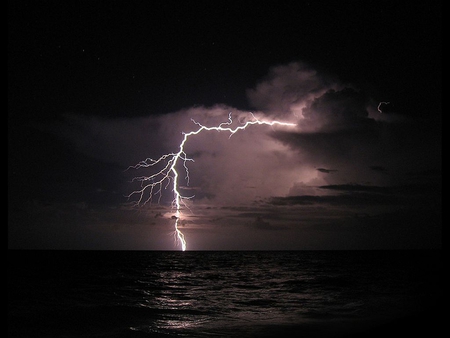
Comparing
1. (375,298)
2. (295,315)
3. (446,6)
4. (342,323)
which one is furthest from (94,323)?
(446,6)

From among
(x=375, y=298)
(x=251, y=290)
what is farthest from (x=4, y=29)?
(x=251, y=290)

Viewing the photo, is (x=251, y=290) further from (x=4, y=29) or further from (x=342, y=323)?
(x=4, y=29)

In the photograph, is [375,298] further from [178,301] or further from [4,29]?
[4,29]

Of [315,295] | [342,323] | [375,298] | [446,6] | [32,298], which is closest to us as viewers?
[446,6]

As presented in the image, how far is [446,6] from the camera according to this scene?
377 cm

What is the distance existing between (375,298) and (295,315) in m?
5.90

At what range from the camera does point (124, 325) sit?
40.8ft

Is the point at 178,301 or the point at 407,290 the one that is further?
the point at 407,290

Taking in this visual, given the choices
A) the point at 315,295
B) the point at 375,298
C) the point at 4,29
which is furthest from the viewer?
the point at 315,295

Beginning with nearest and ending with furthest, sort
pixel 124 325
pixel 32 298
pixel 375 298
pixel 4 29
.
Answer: pixel 4 29 < pixel 124 325 < pixel 375 298 < pixel 32 298

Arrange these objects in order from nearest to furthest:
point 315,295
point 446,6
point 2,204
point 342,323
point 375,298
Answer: point 2,204
point 446,6
point 342,323
point 375,298
point 315,295

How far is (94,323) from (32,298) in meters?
8.86

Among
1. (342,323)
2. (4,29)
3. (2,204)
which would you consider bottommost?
(342,323)

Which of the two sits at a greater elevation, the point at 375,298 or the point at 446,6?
the point at 446,6
